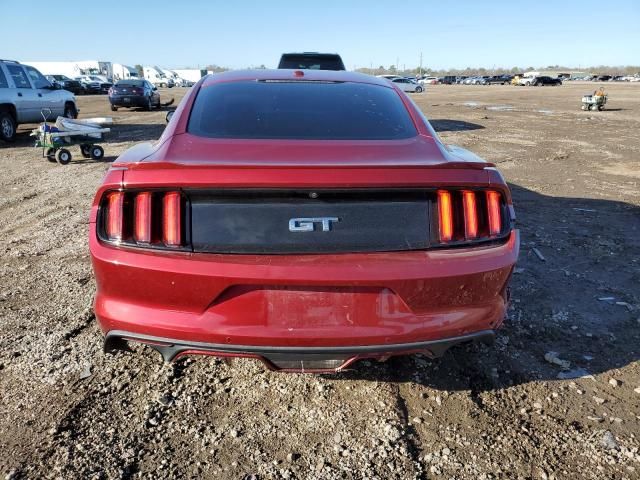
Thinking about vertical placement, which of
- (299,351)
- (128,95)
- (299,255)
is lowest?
(299,351)

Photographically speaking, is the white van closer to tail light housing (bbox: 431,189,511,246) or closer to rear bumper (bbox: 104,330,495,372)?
rear bumper (bbox: 104,330,495,372)

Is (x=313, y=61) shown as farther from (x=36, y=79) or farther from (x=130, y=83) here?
(x=130, y=83)

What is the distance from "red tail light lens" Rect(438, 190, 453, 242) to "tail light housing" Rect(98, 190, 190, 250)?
109 cm

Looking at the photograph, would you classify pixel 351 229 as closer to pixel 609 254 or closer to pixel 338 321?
pixel 338 321

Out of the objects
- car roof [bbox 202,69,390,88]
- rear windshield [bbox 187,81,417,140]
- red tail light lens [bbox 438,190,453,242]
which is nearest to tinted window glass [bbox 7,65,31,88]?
car roof [bbox 202,69,390,88]

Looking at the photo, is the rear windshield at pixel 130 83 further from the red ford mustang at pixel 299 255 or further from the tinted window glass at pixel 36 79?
the red ford mustang at pixel 299 255

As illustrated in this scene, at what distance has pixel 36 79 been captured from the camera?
13.2 metres

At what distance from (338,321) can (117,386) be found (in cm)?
138

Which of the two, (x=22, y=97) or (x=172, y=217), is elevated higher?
(x=22, y=97)

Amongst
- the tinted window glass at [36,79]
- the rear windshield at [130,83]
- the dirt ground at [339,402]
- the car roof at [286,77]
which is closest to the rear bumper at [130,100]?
the rear windshield at [130,83]

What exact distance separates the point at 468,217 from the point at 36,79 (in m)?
14.4

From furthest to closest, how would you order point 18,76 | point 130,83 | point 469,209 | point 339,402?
point 130,83 → point 18,76 → point 339,402 → point 469,209

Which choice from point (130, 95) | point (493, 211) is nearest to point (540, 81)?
point (130, 95)

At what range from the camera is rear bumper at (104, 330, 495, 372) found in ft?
6.77
